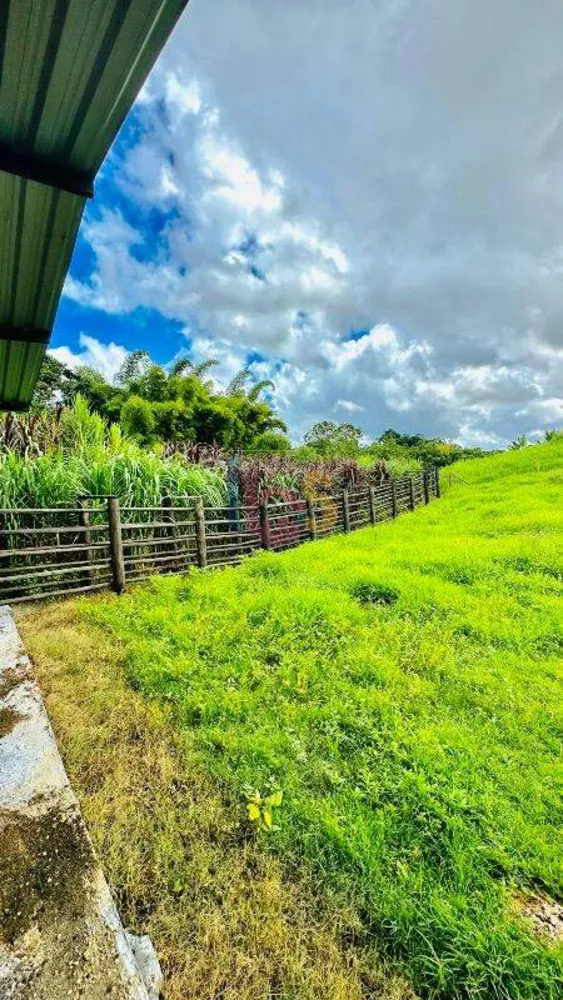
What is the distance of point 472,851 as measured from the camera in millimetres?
2035

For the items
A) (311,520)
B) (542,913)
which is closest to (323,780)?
(542,913)

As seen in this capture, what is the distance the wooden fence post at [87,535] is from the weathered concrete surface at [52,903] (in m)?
4.17

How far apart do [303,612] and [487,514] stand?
28.6 ft

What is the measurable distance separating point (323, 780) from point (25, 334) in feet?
10.7

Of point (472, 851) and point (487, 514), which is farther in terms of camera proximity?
point (487, 514)

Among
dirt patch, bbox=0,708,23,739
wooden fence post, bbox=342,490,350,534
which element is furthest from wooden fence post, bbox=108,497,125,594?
wooden fence post, bbox=342,490,350,534

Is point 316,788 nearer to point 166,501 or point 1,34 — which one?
point 1,34

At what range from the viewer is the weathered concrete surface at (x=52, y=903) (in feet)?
3.84

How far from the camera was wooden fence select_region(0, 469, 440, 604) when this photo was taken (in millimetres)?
5621

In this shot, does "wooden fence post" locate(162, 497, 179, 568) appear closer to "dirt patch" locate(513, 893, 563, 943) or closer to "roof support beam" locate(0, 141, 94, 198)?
"roof support beam" locate(0, 141, 94, 198)

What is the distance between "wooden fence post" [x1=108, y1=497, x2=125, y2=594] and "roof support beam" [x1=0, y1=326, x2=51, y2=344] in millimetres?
3266

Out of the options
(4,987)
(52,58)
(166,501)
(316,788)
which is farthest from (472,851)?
(166,501)

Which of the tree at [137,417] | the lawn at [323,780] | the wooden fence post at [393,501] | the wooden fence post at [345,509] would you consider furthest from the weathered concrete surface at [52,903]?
the tree at [137,417]

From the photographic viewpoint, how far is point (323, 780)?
250cm
